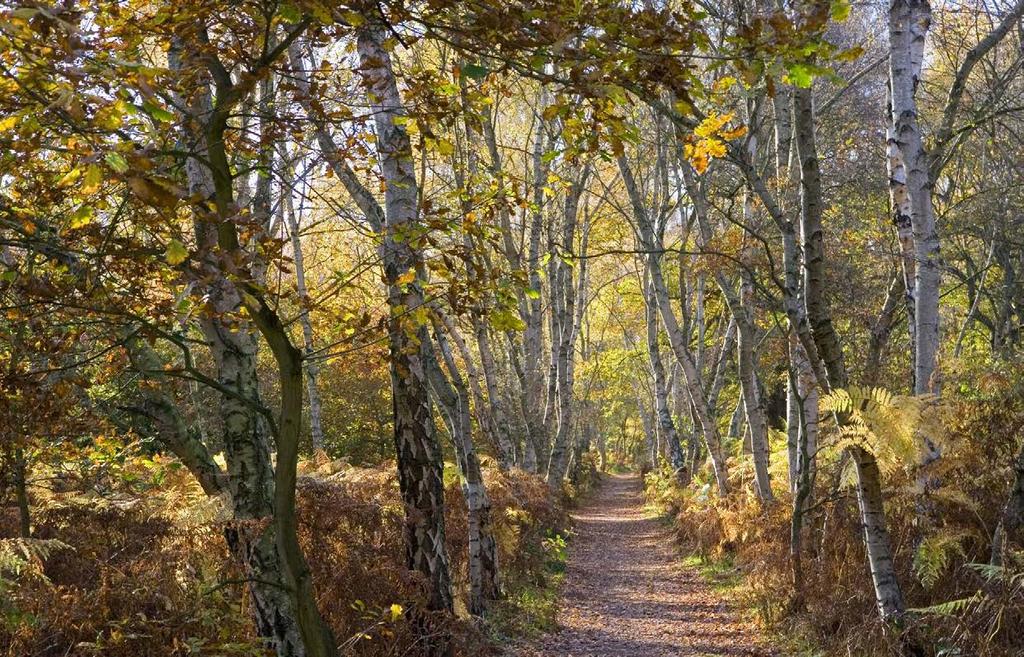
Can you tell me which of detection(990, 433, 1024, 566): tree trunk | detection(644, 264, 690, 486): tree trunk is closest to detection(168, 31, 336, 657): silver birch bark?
detection(990, 433, 1024, 566): tree trunk

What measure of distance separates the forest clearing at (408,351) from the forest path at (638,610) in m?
0.07

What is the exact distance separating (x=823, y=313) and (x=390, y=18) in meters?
3.16

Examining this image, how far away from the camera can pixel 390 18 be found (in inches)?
123

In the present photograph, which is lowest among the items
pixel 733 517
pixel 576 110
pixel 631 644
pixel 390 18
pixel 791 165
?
pixel 631 644

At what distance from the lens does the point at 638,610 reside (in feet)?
29.8

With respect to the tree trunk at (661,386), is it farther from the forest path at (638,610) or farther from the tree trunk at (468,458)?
the tree trunk at (468,458)

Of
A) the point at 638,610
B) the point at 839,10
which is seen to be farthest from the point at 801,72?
the point at 638,610

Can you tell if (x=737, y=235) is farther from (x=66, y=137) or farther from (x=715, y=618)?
(x=66, y=137)

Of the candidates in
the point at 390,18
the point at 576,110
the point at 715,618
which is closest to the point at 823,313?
the point at 576,110

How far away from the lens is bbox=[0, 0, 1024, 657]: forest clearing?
2.81 metres

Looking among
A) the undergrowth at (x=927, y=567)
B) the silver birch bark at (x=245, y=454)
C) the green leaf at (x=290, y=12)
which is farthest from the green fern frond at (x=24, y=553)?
the undergrowth at (x=927, y=567)

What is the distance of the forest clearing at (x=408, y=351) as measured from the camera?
9.23ft

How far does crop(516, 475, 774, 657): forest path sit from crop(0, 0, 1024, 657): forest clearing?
7 centimetres

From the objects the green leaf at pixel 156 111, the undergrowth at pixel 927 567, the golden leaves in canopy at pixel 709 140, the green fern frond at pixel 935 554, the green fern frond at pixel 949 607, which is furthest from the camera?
the green fern frond at pixel 935 554
